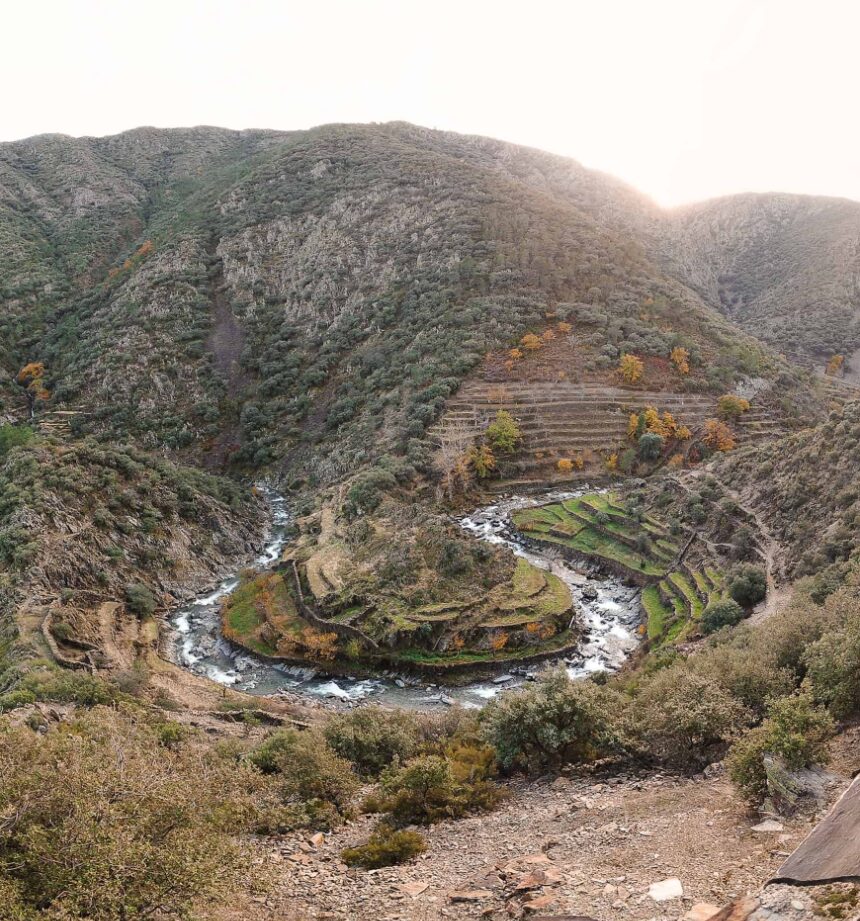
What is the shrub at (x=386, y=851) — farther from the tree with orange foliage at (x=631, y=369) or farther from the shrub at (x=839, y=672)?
the tree with orange foliage at (x=631, y=369)

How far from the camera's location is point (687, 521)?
4169 cm

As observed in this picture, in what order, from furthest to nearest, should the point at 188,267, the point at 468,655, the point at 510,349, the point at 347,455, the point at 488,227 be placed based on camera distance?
the point at 188,267
the point at 488,227
the point at 510,349
the point at 347,455
the point at 468,655

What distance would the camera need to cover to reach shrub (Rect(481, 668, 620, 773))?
17109mm

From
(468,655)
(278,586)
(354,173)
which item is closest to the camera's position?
(468,655)

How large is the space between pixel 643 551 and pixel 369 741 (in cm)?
2665

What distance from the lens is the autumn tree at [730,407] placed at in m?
61.9

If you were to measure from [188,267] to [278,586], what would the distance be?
2473 inches

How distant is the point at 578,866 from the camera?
11523 millimetres

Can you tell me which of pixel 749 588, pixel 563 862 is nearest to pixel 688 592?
pixel 749 588

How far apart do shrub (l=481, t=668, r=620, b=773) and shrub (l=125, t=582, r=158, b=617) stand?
30544 mm

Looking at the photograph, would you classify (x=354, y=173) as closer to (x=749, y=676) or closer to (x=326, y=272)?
(x=326, y=272)

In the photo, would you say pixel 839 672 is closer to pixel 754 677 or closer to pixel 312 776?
pixel 754 677

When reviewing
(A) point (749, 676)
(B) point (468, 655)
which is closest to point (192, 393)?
(B) point (468, 655)

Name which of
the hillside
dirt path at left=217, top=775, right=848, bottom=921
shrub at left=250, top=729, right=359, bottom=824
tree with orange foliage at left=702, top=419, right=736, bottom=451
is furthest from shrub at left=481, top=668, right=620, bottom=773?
the hillside
